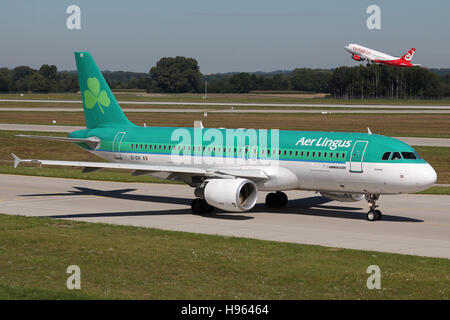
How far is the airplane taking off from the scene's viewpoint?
1200 inches

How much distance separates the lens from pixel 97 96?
39.2 metres

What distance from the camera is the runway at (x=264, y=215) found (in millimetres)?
27406

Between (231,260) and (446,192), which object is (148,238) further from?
(446,192)

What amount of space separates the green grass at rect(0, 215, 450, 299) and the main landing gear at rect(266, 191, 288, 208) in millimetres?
9158

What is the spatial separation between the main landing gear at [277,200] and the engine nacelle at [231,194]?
3872mm

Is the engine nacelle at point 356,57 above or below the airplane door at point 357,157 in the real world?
above

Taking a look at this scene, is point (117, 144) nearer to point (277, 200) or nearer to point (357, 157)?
point (277, 200)

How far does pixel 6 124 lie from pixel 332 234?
75099 mm

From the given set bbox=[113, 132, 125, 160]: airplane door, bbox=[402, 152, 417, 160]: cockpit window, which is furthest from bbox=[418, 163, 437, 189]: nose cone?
bbox=[113, 132, 125, 160]: airplane door

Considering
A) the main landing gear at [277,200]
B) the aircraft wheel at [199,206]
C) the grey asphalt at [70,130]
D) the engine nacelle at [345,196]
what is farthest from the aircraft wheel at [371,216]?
the grey asphalt at [70,130]

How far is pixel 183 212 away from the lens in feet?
112

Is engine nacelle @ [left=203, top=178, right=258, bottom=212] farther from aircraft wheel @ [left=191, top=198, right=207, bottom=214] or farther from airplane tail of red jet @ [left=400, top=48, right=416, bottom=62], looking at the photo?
airplane tail of red jet @ [left=400, top=48, right=416, bottom=62]

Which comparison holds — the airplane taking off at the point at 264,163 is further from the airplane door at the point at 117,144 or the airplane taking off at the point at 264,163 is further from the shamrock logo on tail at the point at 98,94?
the shamrock logo on tail at the point at 98,94
